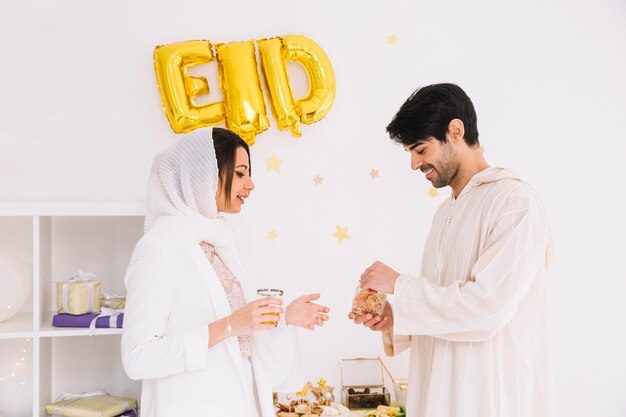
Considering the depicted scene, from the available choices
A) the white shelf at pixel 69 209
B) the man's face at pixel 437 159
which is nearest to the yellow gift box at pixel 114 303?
the white shelf at pixel 69 209

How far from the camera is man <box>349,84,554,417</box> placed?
5.10ft

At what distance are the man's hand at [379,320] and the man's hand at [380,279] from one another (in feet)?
0.40

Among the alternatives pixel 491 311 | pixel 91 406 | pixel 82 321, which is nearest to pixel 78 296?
pixel 82 321

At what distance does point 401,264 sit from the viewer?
103 inches

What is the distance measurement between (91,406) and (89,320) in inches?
12.7

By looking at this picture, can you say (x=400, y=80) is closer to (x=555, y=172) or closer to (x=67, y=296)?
(x=555, y=172)

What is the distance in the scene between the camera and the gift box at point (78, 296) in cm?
217

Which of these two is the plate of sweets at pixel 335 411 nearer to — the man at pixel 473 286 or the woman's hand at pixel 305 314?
the man at pixel 473 286

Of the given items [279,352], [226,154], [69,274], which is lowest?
[279,352]

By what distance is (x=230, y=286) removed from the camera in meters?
1.74

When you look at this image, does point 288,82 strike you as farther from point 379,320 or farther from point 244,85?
point 379,320

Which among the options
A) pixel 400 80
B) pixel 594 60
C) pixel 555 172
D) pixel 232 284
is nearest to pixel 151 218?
pixel 232 284

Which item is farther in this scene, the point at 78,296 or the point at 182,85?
the point at 182,85

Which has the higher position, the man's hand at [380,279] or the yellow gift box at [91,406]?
the man's hand at [380,279]
